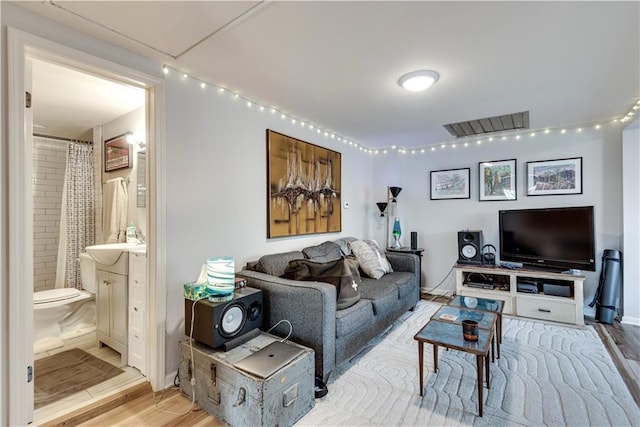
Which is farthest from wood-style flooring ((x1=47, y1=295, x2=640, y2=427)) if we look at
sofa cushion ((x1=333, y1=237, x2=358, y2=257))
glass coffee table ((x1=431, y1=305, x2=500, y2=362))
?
sofa cushion ((x1=333, y1=237, x2=358, y2=257))

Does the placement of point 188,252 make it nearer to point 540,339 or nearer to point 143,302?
point 143,302

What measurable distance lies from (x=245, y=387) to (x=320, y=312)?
0.63 m

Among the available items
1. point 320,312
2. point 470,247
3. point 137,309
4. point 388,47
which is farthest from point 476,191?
point 137,309

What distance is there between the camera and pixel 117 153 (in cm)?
327

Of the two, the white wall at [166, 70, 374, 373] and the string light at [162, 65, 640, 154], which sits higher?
the string light at [162, 65, 640, 154]

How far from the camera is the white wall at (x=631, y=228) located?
10.5 ft

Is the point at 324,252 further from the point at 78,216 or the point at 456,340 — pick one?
the point at 78,216

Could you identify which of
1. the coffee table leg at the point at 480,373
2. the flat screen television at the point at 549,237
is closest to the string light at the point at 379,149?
the flat screen television at the point at 549,237

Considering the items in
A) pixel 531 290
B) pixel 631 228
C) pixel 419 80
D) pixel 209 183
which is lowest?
pixel 531 290

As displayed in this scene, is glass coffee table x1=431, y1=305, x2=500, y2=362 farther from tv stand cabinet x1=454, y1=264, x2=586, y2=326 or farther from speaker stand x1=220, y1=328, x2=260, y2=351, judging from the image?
speaker stand x1=220, y1=328, x2=260, y2=351

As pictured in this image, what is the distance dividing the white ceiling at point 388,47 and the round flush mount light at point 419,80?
0.21 ft

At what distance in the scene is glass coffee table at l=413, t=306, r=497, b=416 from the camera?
1.75 m

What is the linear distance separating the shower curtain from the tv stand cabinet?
15.1 feet

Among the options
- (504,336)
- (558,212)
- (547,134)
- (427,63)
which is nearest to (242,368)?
(427,63)
